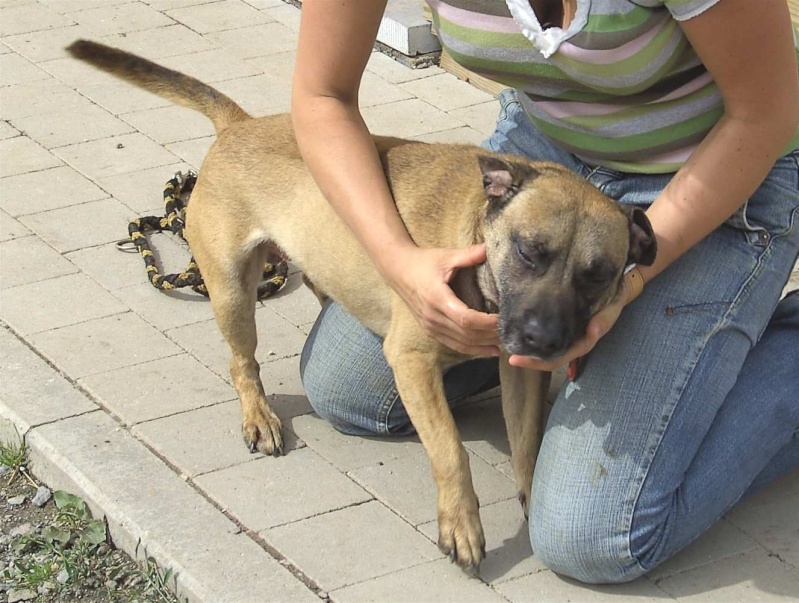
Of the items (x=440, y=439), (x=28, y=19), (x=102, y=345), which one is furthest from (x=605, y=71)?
(x=28, y=19)

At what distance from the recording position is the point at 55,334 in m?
4.81

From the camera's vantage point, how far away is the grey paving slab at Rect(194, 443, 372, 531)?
3.88 metres

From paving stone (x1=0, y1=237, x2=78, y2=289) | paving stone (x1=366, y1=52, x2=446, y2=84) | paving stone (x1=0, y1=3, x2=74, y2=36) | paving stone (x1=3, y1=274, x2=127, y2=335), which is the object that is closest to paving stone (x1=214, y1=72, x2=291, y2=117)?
paving stone (x1=366, y1=52, x2=446, y2=84)

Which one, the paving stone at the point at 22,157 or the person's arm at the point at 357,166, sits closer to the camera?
the person's arm at the point at 357,166

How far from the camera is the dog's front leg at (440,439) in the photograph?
3602mm

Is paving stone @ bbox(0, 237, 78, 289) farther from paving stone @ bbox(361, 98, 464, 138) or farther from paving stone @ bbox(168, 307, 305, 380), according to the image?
paving stone @ bbox(361, 98, 464, 138)

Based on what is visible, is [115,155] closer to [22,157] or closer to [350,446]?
[22,157]

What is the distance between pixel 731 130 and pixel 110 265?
2779 mm

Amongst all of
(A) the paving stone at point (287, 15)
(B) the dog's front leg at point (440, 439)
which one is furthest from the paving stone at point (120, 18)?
(B) the dog's front leg at point (440, 439)

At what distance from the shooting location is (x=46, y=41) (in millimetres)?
7629

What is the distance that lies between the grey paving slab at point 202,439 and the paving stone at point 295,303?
685mm

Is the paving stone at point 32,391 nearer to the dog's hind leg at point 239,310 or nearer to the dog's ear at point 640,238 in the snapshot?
the dog's hind leg at point 239,310

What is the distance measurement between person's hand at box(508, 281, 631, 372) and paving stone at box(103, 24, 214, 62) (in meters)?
4.47

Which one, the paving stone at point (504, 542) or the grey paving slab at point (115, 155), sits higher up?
the paving stone at point (504, 542)
